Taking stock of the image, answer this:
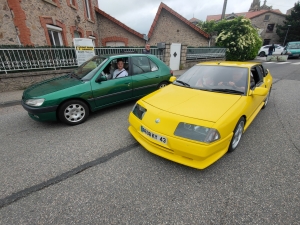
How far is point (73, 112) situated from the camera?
3439mm

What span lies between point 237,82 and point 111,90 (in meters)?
2.75

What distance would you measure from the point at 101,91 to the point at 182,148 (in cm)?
251

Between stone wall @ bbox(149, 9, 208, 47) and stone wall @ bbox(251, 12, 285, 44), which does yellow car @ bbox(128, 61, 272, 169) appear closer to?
stone wall @ bbox(149, 9, 208, 47)

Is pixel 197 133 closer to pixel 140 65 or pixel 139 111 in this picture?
pixel 139 111

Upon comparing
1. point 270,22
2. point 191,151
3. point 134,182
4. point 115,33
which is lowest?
point 134,182

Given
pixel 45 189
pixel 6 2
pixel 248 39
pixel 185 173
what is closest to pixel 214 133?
pixel 185 173

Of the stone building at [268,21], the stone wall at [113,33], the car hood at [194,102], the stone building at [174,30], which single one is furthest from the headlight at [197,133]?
the stone building at [268,21]

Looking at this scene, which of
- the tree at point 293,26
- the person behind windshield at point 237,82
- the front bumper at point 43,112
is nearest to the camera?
the person behind windshield at point 237,82

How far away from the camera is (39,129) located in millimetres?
3326

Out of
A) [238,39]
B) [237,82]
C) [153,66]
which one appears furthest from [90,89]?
[238,39]

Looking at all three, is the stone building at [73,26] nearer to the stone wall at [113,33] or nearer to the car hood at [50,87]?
the stone wall at [113,33]

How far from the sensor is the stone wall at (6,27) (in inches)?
254

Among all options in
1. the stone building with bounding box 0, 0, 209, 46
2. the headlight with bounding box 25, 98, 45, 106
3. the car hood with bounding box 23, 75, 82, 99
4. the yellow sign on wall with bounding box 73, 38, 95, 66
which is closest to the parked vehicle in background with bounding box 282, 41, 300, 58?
the stone building with bounding box 0, 0, 209, 46

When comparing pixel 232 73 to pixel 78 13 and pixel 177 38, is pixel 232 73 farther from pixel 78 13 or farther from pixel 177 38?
pixel 177 38
